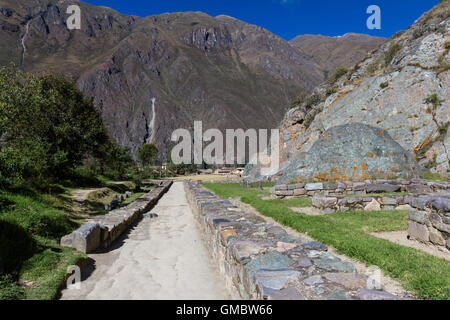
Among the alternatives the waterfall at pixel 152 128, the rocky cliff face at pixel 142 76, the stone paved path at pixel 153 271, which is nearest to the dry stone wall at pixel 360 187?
the stone paved path at pixel 153 271

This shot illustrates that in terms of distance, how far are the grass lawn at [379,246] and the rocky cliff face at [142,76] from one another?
429 feet

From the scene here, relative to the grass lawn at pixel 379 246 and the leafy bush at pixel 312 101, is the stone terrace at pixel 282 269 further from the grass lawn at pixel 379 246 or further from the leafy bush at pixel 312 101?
the leafy bush at pixel 312 101

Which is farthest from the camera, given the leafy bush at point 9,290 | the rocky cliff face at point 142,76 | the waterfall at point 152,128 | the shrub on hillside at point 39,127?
the rocky cliff face at point 142,76

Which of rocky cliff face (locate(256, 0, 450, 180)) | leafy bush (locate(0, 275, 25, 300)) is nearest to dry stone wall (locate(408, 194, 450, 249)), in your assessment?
leafy bush (locate(0, 275, 25, 300))

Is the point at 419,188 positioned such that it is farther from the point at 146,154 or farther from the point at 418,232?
the point at 146,154

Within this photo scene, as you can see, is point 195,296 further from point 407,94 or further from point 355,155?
point 407,94

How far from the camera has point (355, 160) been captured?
12562 millimetres

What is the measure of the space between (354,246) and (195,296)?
3018mm

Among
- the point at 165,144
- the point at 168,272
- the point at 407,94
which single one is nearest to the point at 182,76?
the point at 165,144

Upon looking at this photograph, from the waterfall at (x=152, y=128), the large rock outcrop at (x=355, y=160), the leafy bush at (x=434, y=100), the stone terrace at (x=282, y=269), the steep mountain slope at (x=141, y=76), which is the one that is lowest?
the stone terrace at (x=282, y=269)

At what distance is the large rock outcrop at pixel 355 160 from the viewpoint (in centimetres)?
1224

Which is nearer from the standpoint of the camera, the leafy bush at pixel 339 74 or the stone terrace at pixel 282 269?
the stone terrace at pixel 282 269

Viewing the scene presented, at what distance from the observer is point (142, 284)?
4.11 m

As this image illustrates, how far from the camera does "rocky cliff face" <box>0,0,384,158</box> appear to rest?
144250 millimetres
